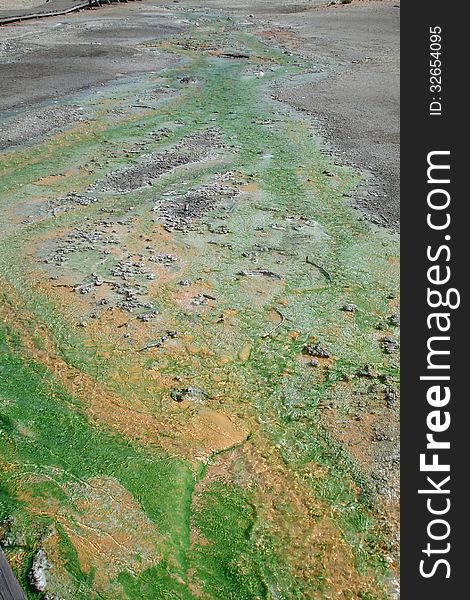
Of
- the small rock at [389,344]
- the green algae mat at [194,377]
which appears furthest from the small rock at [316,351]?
the small rock at [389,344]

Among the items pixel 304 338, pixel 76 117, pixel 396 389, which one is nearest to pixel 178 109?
pixel 76 117

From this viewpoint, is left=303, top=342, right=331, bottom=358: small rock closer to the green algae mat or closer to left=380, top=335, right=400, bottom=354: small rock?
the green algae mat

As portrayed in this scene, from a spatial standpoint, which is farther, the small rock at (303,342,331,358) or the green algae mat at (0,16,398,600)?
the small rock at (303,342,331,358)

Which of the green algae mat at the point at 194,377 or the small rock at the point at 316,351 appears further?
the small rock at the point at 316,351

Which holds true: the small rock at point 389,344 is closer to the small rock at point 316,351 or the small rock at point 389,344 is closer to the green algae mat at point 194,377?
the green algae mat at point 194,377

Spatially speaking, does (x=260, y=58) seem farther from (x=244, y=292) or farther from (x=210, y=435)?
(x=210, y=435)

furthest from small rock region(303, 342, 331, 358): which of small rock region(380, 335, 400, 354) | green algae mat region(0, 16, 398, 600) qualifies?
small rock region(380, 335, 400, 354)

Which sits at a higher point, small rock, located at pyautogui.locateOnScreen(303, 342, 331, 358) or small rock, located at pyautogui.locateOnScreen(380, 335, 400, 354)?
small rock, located at pyautogui.locateOnScreen(303, 342, 331, 358)

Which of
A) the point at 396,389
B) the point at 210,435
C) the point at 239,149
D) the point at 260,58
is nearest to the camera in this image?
the point at 210,435

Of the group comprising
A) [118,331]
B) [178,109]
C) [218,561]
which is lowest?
[218,561]
